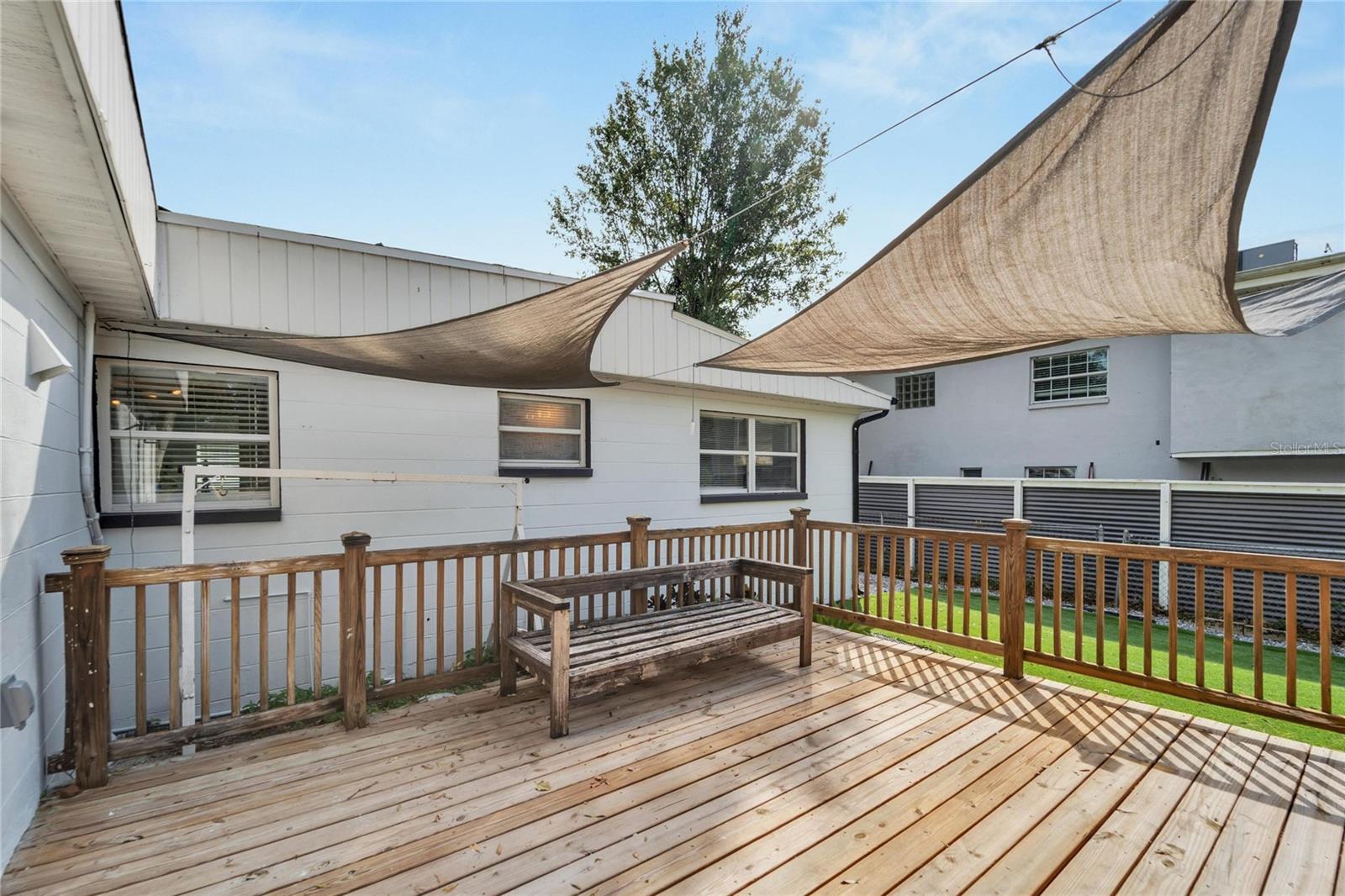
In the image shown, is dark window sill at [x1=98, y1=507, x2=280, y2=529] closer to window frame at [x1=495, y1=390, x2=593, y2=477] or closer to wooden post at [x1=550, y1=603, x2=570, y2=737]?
window frame at [x1=495, y1=390, x2=593, y2=477]

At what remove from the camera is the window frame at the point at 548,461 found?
474cm

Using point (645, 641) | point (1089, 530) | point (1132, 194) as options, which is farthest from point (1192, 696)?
point (1089, 530)

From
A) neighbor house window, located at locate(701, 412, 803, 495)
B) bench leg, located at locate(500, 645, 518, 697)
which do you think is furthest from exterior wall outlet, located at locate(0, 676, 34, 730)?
neighbor house window, located at locate(701, 412, 803, 495)

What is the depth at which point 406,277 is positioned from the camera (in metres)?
4.03

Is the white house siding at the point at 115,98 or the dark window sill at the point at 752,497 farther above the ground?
the white house siding at the point at 115,98

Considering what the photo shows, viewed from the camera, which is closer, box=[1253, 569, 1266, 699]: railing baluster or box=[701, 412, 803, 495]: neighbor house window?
box=[1253, 569, 1266, 699]: railing baluster

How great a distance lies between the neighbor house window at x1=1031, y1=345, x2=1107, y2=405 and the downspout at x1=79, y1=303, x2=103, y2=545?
13.0 metres

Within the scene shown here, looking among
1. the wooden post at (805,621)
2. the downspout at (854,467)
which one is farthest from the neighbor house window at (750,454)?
the wooden post at (805,621)

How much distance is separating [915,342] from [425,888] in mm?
3674

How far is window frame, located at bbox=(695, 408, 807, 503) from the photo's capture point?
623 centimetres

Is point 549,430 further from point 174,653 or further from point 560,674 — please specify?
point 174,653

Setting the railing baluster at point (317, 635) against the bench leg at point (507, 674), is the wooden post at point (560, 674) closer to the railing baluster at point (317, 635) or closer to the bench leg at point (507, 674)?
the bench leg at point (507, 674)

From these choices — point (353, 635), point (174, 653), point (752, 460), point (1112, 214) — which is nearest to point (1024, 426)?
point (752, 460)

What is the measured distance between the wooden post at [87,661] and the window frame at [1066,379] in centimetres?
1284
